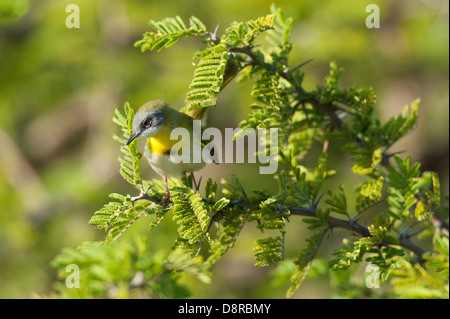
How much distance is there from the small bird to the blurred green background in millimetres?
1942

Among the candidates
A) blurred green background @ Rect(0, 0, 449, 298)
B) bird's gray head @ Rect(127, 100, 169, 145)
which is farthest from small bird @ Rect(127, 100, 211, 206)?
blurred green background @ Rect(0, 0, 449, 298)

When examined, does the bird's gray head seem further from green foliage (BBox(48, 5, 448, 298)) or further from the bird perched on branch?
green foliage (BBox(48, 5, 448, 298))

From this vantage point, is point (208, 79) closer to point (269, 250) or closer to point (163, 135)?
point (269, 250)

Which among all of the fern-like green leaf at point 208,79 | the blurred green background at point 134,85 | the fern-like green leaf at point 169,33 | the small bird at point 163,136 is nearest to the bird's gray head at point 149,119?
the small bird at point 163,136

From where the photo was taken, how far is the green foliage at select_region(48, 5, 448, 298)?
2.08 metres

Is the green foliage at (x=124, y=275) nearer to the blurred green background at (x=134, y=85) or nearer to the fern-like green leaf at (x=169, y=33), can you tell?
the fern-like green leaf at (x=169, y=33)

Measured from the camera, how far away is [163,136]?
3.13 metres

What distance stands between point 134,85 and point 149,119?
11.6 feet

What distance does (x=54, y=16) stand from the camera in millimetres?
6633

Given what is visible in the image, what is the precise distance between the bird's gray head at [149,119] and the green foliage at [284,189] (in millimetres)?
384

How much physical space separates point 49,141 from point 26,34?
1689mm
